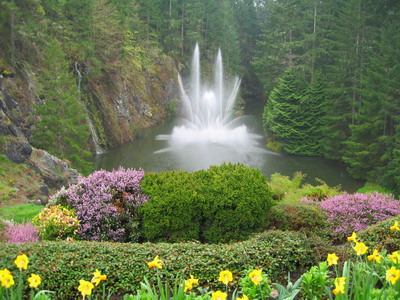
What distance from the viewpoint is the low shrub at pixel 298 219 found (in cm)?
749

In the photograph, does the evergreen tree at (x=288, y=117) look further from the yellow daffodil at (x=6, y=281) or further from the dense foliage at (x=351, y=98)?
the yellow daffodil at (x=6, y=281)

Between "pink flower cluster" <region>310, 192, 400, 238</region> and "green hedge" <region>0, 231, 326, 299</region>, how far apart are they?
294 centimetres

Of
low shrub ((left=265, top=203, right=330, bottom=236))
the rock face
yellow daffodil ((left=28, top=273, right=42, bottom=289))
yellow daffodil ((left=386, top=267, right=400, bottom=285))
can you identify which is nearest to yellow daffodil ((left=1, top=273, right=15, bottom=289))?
yellow daffodil ((left=28, top=273, right=42, bottom=289))

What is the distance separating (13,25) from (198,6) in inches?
1183

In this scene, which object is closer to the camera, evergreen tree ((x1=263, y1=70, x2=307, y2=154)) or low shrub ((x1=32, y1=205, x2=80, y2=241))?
low shrub ((x1=32, y1=205, x2=80, y2=241))

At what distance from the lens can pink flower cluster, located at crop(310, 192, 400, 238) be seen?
25.3ft

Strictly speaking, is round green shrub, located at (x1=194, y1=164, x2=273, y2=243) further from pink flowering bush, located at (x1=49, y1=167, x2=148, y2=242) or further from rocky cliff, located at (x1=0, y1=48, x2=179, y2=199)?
rocky cliff, located at (x1=0, y1=48, x2=179, y2=199)

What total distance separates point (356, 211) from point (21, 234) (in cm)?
682

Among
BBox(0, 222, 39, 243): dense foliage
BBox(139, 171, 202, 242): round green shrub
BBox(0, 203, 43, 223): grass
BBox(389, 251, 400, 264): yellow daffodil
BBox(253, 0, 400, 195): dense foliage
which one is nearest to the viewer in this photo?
BBox(389, 251, 400, 264): yellow daffodil

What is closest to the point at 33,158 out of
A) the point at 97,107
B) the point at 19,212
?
the point at 19,212

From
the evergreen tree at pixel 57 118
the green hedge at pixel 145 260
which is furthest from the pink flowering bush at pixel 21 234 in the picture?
the evergreen tree at pixel 57 118

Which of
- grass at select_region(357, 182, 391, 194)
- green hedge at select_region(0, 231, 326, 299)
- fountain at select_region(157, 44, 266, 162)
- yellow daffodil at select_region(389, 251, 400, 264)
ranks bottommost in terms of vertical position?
grass at select_region(357, 182, 391, 194)

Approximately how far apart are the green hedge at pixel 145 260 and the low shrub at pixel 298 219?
229cm

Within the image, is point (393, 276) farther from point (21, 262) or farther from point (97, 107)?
point (97, 107)
